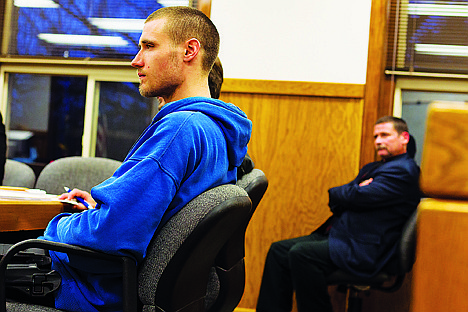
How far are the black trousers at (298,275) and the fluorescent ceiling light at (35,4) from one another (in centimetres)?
258

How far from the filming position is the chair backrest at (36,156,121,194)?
9.19ft

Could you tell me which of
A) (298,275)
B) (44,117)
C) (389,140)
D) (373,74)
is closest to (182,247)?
(298,275)

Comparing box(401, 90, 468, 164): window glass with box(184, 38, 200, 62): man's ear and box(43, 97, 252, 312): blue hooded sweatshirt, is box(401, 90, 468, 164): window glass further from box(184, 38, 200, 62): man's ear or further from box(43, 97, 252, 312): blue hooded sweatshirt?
box(43, 97, 252, 312): blue hooded sweatshirt

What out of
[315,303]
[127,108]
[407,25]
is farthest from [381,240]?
[127,108]

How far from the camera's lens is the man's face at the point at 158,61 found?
4.89 ft

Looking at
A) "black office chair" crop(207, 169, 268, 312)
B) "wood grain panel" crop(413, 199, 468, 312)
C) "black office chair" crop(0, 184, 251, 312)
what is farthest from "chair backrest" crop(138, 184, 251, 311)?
"wood grain panel" crop(413, 199, 468, 312)

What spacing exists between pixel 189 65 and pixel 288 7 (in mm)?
2188

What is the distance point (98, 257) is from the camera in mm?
1147

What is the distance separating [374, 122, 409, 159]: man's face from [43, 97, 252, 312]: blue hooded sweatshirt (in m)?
2.09

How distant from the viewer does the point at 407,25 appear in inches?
135

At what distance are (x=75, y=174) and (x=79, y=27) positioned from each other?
1.55m

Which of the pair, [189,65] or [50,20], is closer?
[189,65]

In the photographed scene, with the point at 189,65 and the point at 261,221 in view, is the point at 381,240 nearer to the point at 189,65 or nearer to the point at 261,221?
the point at 261,221

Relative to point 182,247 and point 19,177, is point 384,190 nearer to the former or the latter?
point 182,247
